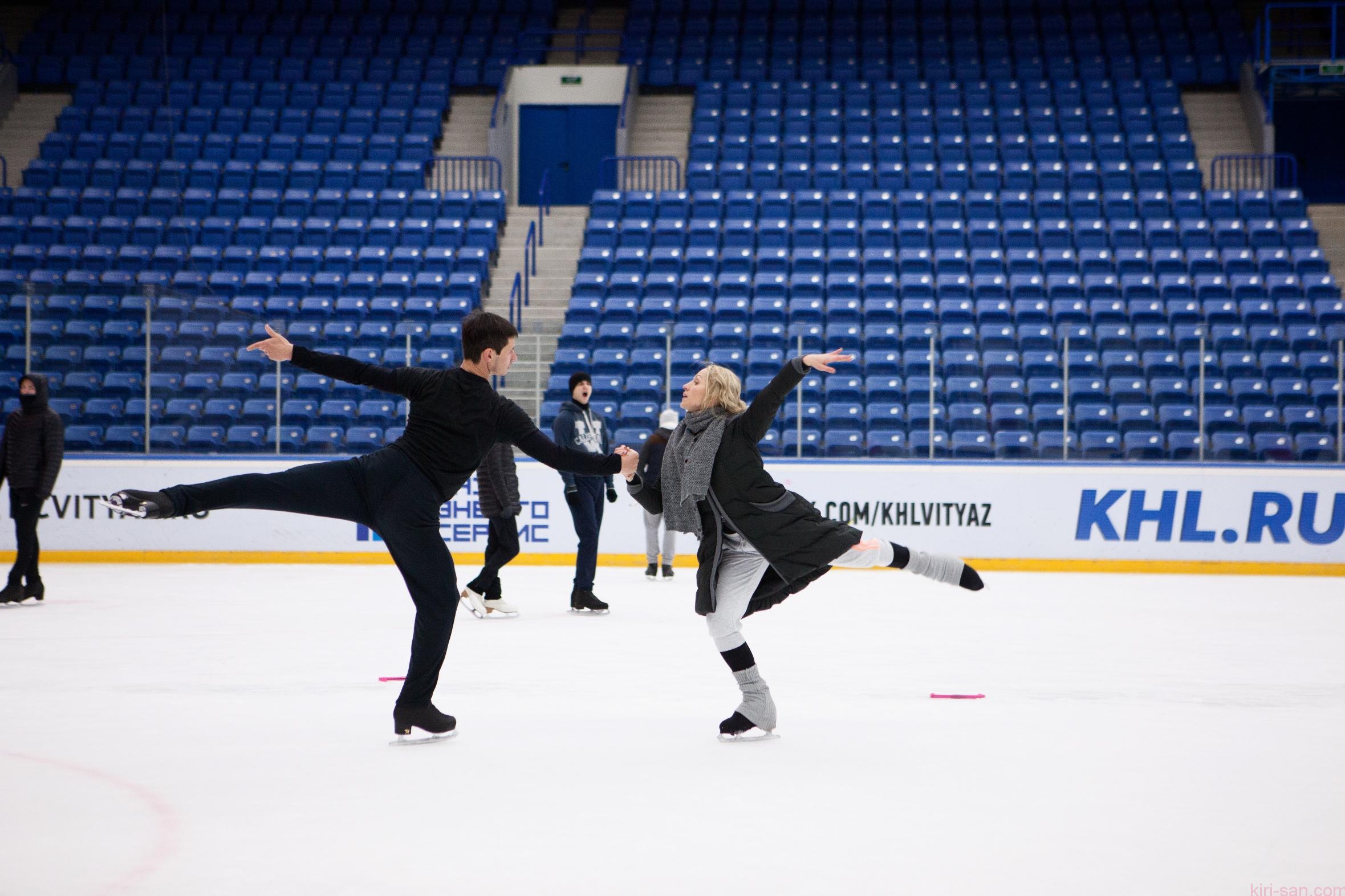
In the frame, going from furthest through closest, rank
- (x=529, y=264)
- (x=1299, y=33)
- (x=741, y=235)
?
1. (x=1299, y=33)
2. (x=529, y=264)
3. (x=741, y=235)

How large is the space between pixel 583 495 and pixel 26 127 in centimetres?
2021

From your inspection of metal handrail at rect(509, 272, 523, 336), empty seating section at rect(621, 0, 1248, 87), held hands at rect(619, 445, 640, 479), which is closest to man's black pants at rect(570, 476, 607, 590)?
held hands at rect(619, 445, 640, 479)

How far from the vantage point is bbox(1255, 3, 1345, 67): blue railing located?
24544 mm

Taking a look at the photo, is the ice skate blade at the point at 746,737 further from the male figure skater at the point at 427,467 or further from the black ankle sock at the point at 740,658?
the male figure skater at the point at 427,467

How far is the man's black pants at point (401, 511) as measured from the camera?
4.89 metres

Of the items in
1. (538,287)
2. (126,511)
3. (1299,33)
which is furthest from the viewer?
(1299,33)

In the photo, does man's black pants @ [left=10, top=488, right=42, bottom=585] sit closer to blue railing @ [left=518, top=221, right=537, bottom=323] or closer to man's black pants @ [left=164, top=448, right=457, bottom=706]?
man's black pants @ [left=164, top=448, right=457, bottom=706]

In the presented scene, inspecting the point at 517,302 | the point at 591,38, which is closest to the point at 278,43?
the point at 591,38

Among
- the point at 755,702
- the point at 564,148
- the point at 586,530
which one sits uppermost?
the point at 564,148

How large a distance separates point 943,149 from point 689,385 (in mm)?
18638

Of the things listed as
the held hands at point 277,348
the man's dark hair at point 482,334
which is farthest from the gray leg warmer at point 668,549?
the held hands at point 277,348

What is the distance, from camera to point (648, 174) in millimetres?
24422

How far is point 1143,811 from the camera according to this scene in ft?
13.6

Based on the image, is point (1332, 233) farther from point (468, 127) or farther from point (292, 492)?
point (292, 492)
